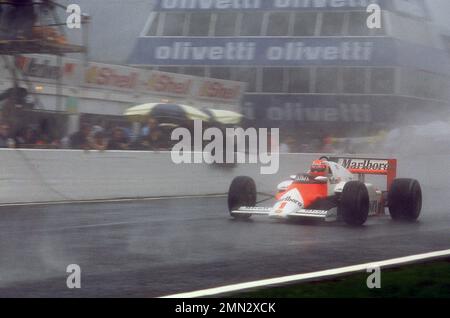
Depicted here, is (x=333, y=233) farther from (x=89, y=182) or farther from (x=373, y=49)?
(x=89, y=182)

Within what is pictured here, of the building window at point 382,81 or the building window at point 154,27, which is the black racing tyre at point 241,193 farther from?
the building window at point 154,27

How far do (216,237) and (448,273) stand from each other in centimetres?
360

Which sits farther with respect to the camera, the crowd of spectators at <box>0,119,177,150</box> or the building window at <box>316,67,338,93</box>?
the crowd of spectators at <box>0,119,177,150</box>

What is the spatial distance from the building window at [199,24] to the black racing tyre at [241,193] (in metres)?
4.00

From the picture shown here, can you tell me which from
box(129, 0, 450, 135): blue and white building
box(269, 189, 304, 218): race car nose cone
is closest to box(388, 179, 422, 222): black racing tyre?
box(269, 189, 304, 218): race car nose cone

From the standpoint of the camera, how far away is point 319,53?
17734 millimetres

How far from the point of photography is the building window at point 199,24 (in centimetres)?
1656

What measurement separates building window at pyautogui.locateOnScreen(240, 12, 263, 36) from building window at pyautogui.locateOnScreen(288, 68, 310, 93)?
3.38 ft

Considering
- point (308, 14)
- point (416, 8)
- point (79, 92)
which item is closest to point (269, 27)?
point (308, 14)

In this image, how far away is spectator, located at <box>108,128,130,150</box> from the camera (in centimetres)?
1844

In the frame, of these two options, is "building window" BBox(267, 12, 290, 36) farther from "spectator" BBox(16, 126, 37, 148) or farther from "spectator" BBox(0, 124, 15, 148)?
"spectator" BBox(0, 124, 15, 148)

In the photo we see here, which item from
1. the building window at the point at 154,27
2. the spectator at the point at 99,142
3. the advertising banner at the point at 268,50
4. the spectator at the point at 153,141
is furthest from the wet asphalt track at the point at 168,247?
the building window at the point at 154,27

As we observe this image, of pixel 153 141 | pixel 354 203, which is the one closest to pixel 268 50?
pixel 153 141

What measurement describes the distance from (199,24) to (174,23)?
48 centimetres
